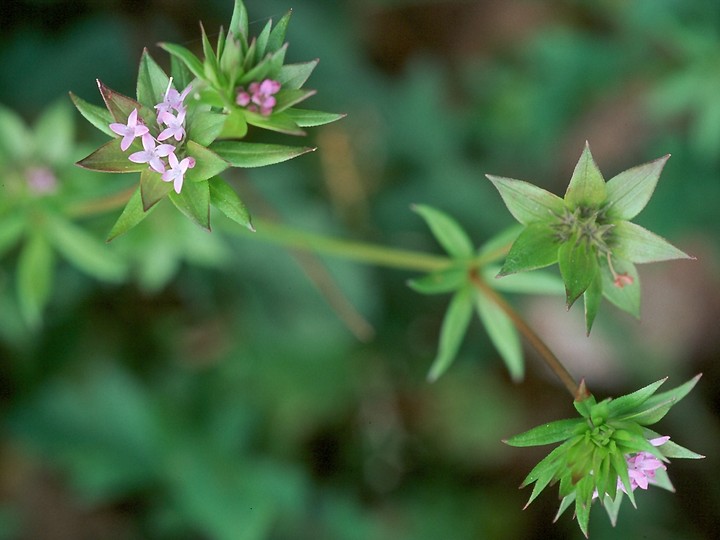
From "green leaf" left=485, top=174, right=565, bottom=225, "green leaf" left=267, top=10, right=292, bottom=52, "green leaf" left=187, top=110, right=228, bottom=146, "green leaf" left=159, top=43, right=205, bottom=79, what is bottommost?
"green leaf" left=485, top=174, right=565, bottom=225

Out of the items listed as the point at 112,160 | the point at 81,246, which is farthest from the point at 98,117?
the point at 81,246

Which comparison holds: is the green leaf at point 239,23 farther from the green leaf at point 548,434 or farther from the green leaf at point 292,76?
the green leaf at point 548,434

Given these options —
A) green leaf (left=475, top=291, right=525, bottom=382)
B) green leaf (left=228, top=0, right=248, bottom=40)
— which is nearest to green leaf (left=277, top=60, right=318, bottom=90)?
green leaf (left=228, top=0, right=248, bottom=40)

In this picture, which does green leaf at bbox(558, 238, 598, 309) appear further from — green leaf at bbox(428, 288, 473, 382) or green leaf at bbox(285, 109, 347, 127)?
green leaf at bbox(285, 109, 347, 127)

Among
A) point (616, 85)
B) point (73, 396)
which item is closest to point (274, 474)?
point (73, 396)

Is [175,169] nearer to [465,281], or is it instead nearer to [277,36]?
[277,36]

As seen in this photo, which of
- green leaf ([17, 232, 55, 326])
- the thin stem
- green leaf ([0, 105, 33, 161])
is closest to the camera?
the thin stem
